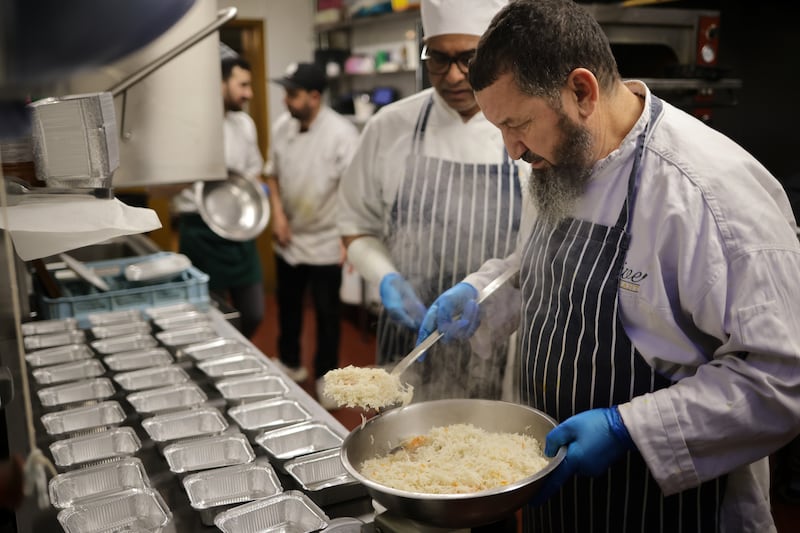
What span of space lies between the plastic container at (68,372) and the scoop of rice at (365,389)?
3.27ft

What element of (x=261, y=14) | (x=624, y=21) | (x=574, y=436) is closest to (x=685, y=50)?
(x=624, y=21)

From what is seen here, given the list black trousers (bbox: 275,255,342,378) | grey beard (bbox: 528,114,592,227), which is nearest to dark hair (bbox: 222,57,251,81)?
black trousers (bbox: 275,255,342,378)

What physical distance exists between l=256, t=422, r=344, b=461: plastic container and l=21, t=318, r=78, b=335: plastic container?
3.87 ft

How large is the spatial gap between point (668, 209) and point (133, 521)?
121 centimetres

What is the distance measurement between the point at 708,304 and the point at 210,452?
114 cm

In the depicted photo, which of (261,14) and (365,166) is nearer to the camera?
(365,166)

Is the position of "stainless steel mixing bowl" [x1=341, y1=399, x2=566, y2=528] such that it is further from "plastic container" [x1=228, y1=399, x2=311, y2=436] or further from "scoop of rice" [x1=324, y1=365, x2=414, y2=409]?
"plastic container" [x1=228, y1=399, x2=311, y2=436]

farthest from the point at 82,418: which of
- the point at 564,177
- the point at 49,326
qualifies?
the point at 564,177

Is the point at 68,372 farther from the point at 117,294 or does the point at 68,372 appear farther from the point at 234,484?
the point at 234,484

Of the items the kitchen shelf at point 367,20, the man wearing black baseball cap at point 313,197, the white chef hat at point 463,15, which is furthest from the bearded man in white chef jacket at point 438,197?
the kitchen shelf at point 367,20

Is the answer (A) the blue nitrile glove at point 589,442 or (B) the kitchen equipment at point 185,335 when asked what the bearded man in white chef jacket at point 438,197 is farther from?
(A) the blue nitrile glove at point 589,442

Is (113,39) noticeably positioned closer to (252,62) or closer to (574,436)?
(574,436)

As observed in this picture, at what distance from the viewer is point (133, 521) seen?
4.66ft

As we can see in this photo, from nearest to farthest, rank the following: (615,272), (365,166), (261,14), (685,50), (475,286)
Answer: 1. (615,272)
2. (475,286)
3. (365,166)
4. (685,50)
5. (261,14)
